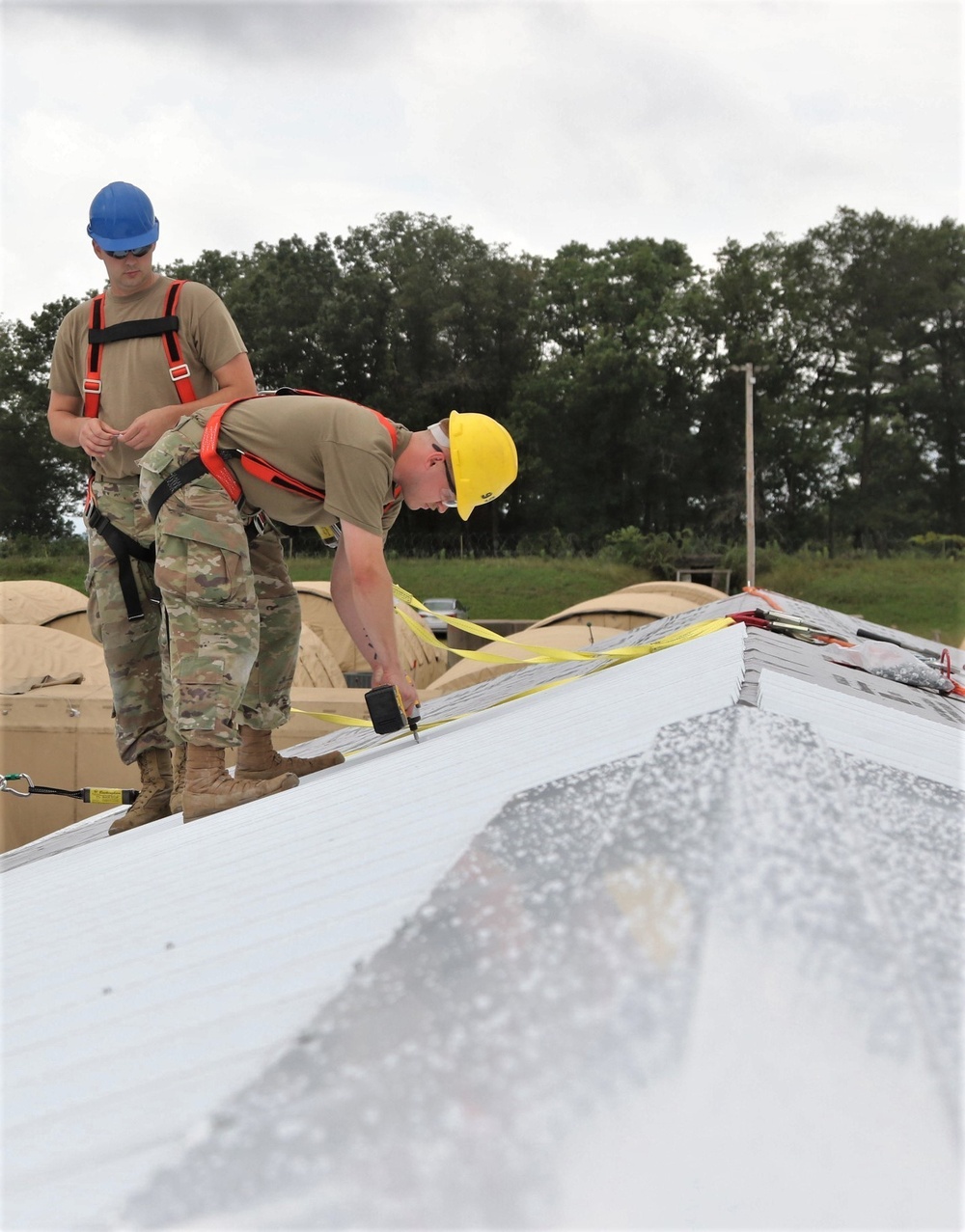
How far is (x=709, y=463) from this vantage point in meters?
37.1

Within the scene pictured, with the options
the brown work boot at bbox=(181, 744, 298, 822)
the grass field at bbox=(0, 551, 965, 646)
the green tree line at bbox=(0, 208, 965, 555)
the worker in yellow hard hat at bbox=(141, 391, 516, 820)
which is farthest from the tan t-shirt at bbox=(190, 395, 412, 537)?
the green tree line at bbox=(0, 208, 965, 555)

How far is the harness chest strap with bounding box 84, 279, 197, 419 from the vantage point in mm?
3516

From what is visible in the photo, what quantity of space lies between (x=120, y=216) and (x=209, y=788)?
1781 mm

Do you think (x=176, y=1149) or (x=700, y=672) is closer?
(x=176, y=1149)

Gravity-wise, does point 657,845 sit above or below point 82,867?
above

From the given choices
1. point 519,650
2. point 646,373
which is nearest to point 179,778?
point 519,650

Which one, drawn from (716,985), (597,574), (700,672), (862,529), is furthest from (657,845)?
(862,529)

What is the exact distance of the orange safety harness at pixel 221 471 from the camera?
307 centimetres

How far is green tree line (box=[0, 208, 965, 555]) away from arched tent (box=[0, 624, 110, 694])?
2696 centimetres

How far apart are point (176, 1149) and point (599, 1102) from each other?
0.40m

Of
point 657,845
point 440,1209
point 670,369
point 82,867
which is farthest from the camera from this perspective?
point 670,369

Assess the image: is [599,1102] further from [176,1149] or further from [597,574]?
[597,574]

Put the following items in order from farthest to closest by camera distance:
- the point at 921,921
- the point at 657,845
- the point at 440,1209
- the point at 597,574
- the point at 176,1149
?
the point at 597,574 → the point at 657,845 → the point at 921,921 → the point at 176,1149 → the point at 440,1209

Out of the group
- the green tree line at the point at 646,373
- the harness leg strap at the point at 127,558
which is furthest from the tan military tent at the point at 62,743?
the green tree line at the point at 646,373
